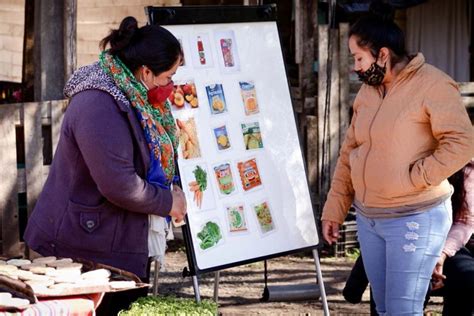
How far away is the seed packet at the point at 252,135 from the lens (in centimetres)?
518

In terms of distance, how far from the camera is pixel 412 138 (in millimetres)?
4367

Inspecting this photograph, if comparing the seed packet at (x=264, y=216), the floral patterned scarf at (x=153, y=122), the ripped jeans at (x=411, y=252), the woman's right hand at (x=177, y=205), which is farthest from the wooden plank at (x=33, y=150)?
the ripped jeans at (x=411, y=252)

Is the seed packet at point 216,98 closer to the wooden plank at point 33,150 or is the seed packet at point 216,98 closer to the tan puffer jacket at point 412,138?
the tan puffer jacket at point 412,138

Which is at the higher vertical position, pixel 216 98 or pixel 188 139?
pixel 216 98

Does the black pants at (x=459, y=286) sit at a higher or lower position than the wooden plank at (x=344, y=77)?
lower

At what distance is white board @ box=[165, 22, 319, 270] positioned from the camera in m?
4.98

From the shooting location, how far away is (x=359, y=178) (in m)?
4.57

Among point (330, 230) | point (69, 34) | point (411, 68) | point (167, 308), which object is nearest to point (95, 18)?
point (69, 34)

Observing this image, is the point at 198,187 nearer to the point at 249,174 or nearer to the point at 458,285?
the point at 249,174

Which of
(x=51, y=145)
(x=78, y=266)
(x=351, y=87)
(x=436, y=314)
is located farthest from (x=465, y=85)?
(x=78, y=266)

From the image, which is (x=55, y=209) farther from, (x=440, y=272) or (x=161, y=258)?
(x=440, y=272)

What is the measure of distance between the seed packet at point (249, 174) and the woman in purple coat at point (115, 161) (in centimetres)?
85

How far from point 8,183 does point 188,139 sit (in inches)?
105

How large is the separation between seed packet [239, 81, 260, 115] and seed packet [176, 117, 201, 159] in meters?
0.34
